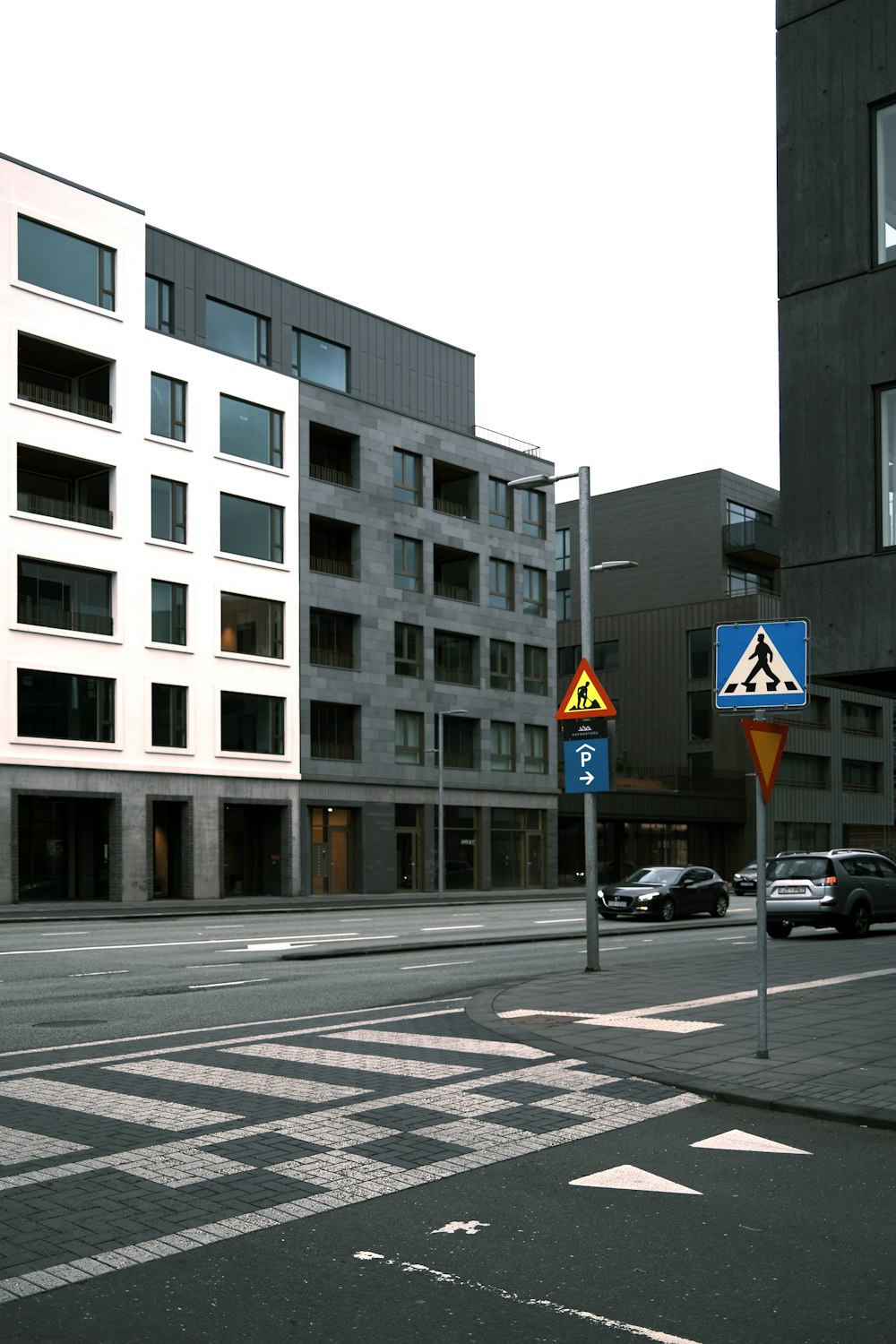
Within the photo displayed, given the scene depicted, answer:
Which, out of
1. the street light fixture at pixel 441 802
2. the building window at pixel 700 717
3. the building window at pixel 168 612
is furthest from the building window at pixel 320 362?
the building window at pixel 700 717

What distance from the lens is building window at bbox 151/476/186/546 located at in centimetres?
4469

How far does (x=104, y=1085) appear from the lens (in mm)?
9133

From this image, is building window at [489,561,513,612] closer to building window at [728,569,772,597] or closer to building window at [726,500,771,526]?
building window at [728,569,772,597]

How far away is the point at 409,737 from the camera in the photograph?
53.6 meters

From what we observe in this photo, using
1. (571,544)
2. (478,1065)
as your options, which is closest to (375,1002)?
(478,1065)

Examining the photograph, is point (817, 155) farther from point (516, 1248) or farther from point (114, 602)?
point (114, 602)

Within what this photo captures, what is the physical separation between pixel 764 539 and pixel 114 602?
44.4 metres

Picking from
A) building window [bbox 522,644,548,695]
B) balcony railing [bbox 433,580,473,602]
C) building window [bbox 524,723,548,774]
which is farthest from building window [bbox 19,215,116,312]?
building window [bbox 524,723,548,774]

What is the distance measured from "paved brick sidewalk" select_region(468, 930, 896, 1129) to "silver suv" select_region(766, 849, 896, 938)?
23.7 feet

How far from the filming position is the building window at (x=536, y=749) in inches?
2325

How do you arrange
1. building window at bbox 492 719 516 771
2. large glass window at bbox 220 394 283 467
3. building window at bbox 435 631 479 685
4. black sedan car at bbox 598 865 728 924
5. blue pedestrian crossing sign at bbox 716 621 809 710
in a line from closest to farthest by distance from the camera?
blue pedestrian crossing sign at bbox 716 621 809 710, black sedan car at bbox 598 865 728 924, large glass window at bbox 220 394 283 467, building window at bbox 435 631 479 685, building window at bbox 492 719 516 771

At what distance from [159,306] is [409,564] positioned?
13708 millimetres

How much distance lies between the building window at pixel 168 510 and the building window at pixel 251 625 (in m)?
2.76

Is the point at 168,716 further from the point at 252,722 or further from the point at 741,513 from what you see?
the point at 741,513
